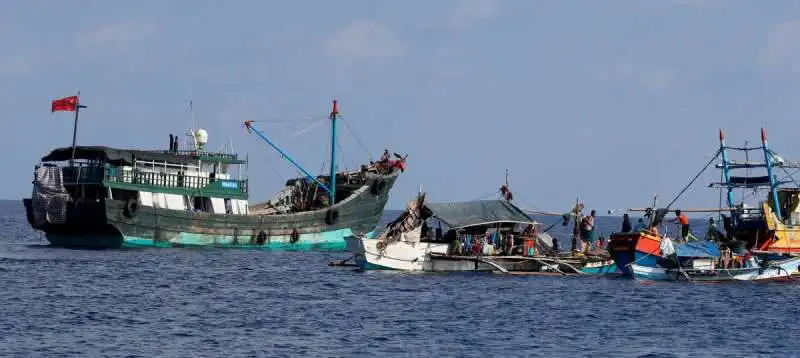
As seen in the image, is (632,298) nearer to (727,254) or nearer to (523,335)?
(727,254)

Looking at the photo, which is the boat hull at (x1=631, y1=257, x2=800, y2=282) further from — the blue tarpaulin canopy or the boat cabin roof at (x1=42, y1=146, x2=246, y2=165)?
the boat cabin roof at (x1=42, y1=146, x2=246, y2=165)

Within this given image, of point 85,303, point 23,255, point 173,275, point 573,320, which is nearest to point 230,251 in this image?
point 23,255

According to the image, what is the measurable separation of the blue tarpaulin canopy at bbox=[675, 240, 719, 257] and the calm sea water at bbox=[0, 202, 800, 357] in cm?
126

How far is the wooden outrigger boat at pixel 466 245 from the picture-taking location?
53.7 m

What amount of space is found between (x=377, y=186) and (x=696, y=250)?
26.1 metres

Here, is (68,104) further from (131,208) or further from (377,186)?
(377,186)

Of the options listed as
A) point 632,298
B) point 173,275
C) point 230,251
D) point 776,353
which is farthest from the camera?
point 230,251

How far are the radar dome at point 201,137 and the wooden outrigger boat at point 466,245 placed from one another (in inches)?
810

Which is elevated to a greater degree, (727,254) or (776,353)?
(727,254)

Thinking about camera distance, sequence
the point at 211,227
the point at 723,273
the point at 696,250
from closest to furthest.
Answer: the point at 696,250
the point at 723,273
the point at 211,227

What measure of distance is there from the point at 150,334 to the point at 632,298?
1956cm

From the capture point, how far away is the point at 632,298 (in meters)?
47.9

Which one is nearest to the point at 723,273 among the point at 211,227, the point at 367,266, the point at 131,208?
the point at 367,266

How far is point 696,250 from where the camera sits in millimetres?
53219
